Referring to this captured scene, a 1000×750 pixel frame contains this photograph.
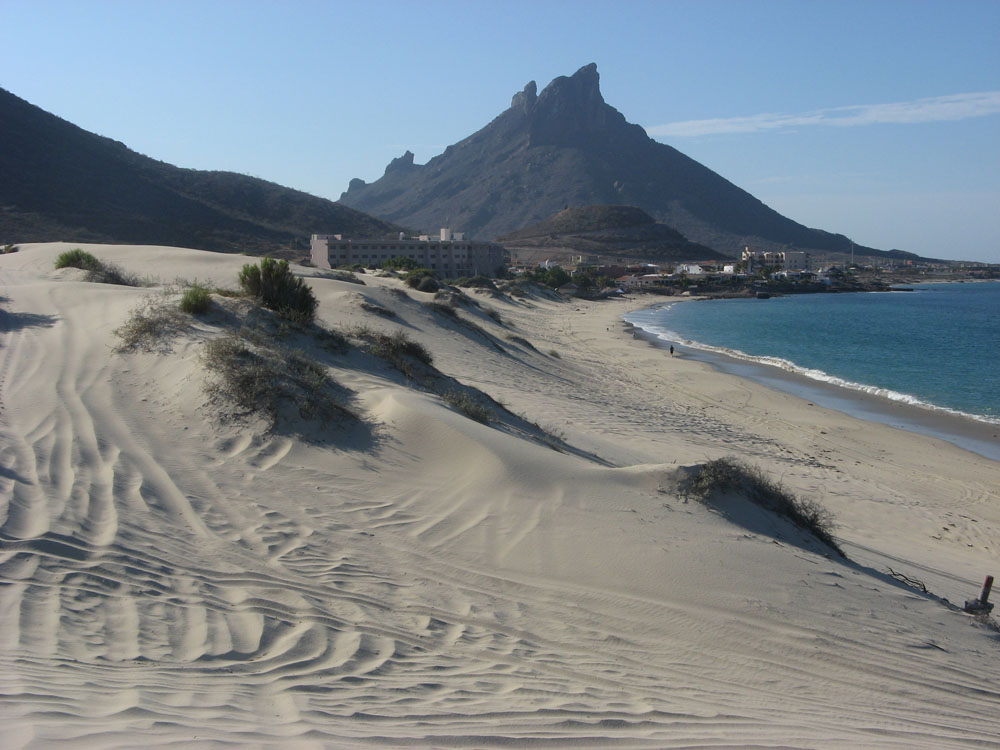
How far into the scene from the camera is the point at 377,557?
6.39m

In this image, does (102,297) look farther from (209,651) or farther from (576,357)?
(576,357)

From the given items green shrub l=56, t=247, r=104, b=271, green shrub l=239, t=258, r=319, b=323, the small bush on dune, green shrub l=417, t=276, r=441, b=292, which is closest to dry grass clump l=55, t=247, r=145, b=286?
green shrub l=56, t=247, r=104, b=271

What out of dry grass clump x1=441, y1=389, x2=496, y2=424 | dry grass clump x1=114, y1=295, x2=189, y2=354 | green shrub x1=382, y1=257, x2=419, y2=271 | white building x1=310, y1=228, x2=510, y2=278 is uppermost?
white building x1=310, y1=228, x2=510, y2=278

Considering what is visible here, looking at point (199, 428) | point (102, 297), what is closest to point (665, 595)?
point (199, 428)

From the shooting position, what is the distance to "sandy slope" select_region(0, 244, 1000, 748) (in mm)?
4207

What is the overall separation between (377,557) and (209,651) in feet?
6.26

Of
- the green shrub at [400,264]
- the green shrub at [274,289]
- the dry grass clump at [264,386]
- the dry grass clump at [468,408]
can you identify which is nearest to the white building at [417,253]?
the green shrub at [400,264]

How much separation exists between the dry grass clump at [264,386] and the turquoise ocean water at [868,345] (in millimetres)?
21311

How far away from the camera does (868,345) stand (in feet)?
147

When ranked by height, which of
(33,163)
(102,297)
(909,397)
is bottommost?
(909,397)

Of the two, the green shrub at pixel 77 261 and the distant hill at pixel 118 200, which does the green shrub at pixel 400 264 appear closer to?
the distant hill at pixel 118 200

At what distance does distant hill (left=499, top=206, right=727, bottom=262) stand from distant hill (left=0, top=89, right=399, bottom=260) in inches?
2692

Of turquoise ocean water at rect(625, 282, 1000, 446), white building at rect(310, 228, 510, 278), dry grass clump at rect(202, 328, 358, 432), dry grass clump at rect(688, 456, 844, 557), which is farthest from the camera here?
white building at rect(310, 228, 510, 278)

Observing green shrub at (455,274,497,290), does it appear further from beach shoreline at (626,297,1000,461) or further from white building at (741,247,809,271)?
white building at (741,247,809,271)
